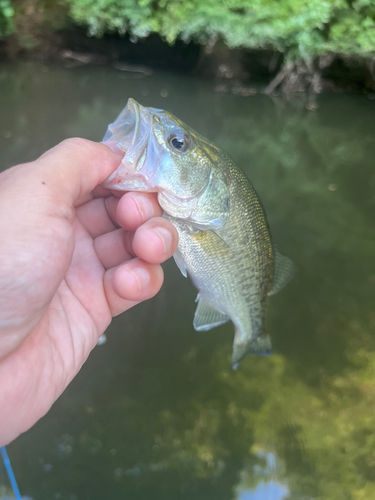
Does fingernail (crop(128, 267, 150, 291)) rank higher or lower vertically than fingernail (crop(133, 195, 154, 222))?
lower

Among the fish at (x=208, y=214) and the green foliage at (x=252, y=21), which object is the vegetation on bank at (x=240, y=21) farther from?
the fish at (x=208, y=214)

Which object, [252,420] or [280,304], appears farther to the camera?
[280,304]

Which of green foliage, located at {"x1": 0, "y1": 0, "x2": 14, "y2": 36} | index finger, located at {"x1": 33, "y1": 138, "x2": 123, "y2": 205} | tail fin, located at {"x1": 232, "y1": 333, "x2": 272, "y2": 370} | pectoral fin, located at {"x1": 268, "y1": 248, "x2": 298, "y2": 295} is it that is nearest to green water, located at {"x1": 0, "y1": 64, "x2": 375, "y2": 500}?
tail fin, located at {"x1": 232, "y1": 333, "x2": 272, "y2": 370}

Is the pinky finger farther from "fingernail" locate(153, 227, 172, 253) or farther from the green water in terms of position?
the green water

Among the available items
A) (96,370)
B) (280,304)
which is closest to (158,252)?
(96,370)

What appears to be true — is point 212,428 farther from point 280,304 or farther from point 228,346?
point 280,304

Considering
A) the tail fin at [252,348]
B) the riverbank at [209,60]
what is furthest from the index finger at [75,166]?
the riverbank at [209,60]

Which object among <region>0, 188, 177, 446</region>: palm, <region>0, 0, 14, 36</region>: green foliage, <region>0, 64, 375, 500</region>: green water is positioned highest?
<region>0, 188, 177, 446</region>: palm
